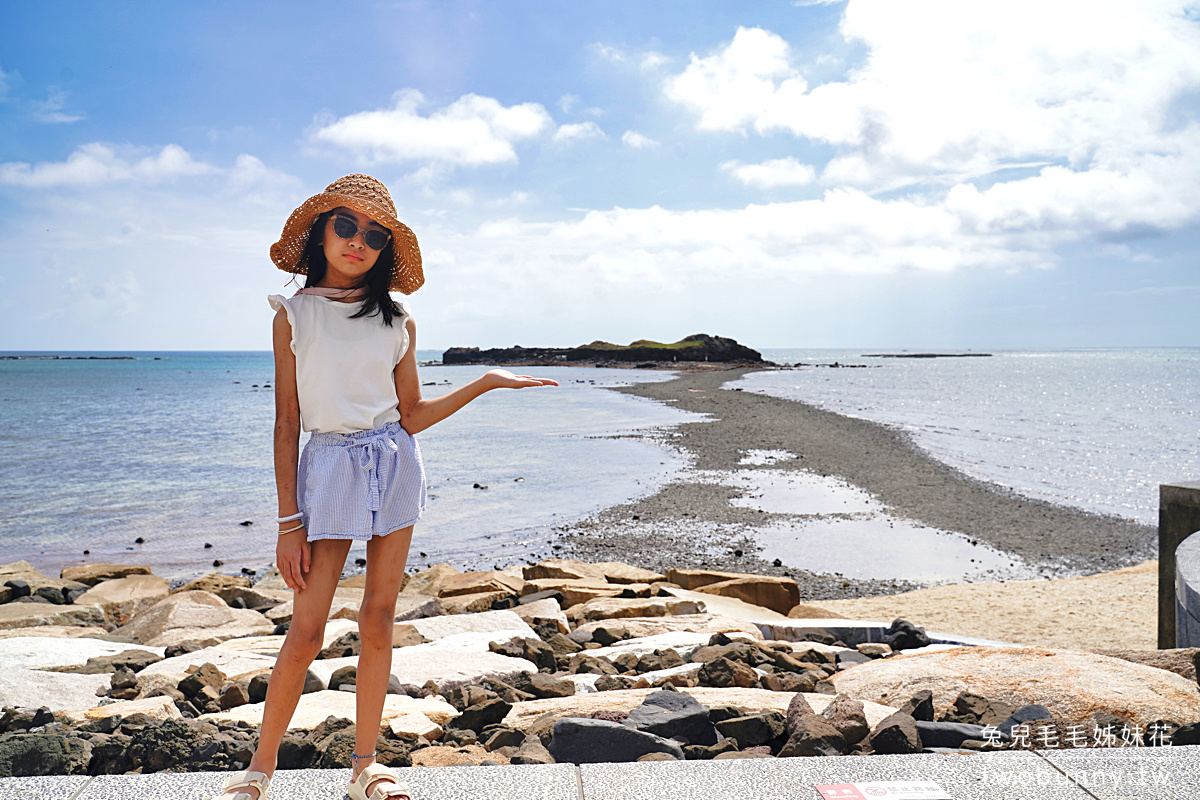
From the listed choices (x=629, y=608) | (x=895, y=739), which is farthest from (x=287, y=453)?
(x=629, y=608)

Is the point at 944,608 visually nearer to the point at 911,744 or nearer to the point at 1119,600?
the point at 1119,600

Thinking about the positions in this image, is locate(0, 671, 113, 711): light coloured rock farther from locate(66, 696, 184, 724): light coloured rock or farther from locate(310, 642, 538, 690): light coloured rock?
locate(310, 642, 538, 690): light coloured rock

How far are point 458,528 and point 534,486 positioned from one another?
13.0 ft

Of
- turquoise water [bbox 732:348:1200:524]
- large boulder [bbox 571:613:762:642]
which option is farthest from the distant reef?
large boulder [bbox 571:613:762:642]

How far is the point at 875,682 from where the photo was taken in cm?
421

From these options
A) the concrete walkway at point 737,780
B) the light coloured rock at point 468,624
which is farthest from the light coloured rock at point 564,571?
the concrete walkway at point 737,780

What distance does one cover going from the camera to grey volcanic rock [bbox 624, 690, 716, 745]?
10.6 ft

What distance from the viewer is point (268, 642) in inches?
229

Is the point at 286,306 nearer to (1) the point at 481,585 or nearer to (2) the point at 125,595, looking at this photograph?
(1) the point at 481,585

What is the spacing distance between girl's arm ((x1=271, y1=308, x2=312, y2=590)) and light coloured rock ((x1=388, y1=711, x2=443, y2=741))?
1389 mm

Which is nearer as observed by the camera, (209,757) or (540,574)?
(209,757)

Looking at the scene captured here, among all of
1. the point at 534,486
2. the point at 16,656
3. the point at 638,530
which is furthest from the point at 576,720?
the point at 534,486

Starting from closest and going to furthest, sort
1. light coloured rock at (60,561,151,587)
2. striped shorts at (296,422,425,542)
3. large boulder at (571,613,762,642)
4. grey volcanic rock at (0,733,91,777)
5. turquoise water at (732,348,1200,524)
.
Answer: striped shorts at (296,422,425,542), grey volcanic rock at (0,733,91,777), large boulder at (571,613,762,642), light coloured rock at (60,561,151,587), turquoise water at (732,348,1200,524)

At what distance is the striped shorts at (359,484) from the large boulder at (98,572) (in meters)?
9.45
